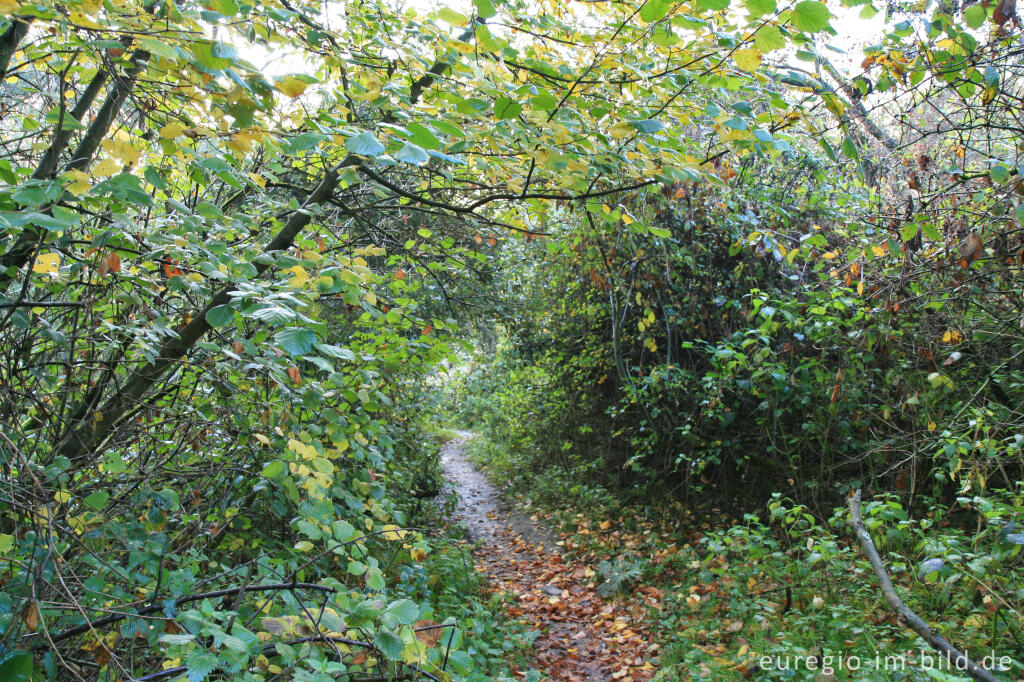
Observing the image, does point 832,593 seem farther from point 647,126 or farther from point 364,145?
point 364,145

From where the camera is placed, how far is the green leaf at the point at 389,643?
1782 millimetres

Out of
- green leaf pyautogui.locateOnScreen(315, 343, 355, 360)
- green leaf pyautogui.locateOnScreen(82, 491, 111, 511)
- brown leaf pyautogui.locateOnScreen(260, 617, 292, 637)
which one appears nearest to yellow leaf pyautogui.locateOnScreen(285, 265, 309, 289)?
green leaf pyautogui.locateOnScreen(315, 343, 355, 360)

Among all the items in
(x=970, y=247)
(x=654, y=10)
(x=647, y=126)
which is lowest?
(x=647, y=126)

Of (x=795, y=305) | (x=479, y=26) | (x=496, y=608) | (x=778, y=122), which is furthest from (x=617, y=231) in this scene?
(x=479, y=26)

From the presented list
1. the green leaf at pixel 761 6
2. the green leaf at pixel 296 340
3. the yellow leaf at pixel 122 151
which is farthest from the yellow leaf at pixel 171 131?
the green leaf at pixel 761 6

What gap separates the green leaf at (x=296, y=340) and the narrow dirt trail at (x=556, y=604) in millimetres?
3625

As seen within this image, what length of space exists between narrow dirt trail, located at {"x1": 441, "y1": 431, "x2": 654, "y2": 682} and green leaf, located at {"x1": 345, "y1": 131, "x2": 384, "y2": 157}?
4107mm

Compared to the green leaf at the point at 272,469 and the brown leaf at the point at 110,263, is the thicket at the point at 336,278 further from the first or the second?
the green leaf at the point at 272,469

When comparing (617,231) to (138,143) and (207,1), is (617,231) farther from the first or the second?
(207,1)

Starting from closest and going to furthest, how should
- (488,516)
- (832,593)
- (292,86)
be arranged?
(292,86) → (832,593) → (488,516)

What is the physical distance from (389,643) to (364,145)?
5.30 feet

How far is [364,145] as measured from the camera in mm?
1826


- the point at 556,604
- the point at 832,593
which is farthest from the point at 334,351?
the point at 556,604

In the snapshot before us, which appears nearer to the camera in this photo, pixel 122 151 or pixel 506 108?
pixel 122 151
